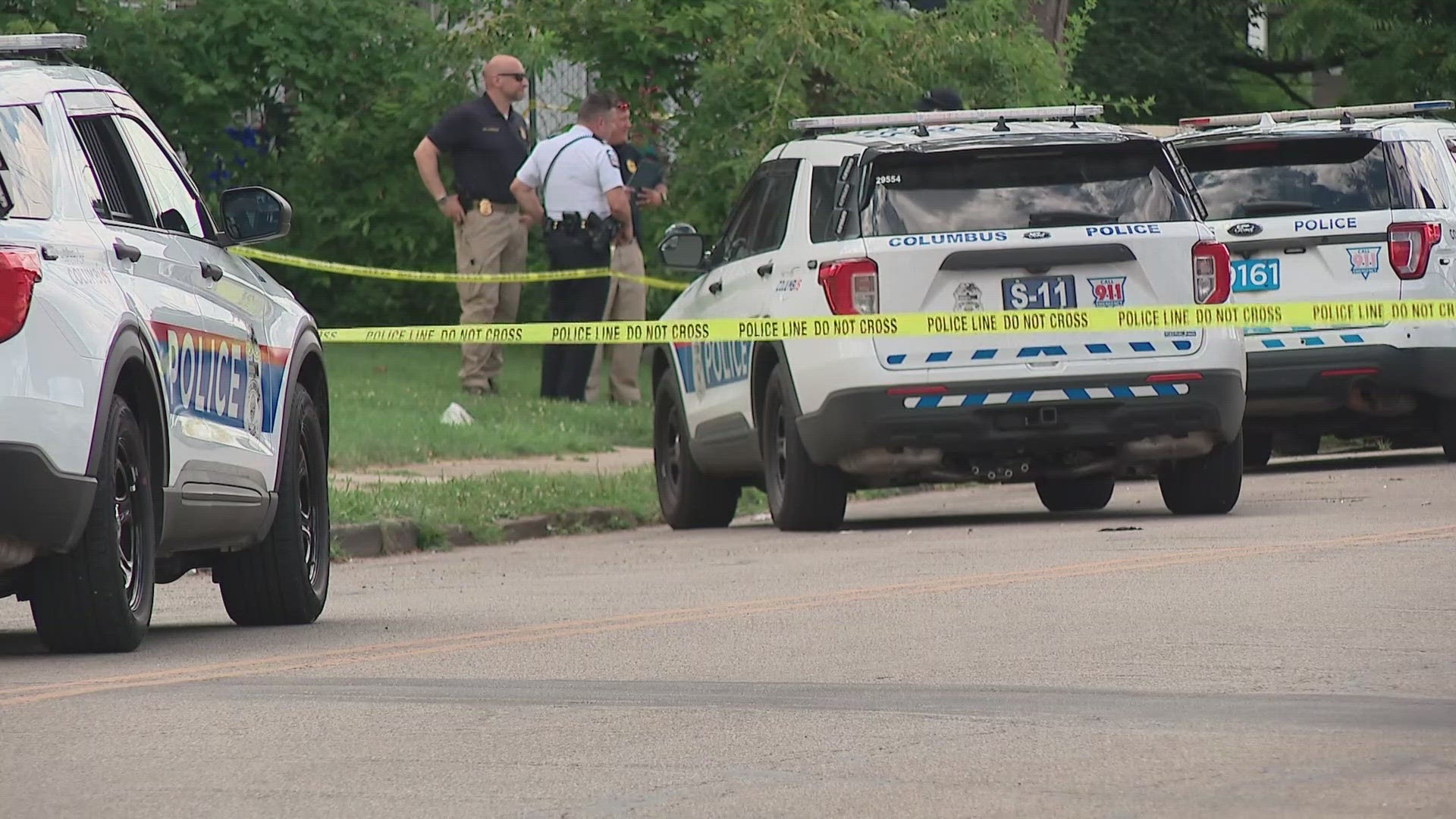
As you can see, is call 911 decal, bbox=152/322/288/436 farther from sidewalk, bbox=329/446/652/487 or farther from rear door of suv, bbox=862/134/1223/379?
sidewalk, bbox=329/446/652/487

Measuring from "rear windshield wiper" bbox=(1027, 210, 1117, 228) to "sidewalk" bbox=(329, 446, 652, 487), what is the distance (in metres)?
4.03

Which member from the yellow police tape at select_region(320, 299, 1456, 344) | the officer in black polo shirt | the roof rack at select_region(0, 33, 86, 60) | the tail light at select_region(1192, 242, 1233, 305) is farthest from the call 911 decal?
the officer in black polo shirt

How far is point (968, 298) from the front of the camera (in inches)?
500

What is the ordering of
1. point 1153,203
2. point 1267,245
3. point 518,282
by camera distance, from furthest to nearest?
1. point 518,282
2. point 1267,245
3. point 1153,203

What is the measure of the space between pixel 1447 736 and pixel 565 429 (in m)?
12.8

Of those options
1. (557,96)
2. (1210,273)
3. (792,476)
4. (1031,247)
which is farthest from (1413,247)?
(557,96)

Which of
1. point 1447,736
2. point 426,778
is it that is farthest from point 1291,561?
point 426,778

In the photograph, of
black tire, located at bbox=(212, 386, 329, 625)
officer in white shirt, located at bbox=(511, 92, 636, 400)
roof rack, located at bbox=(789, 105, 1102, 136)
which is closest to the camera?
black tire, located at bbox=(212, 386, 329, 625)

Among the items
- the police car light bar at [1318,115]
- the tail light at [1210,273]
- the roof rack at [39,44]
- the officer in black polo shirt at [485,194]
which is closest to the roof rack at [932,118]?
the tail light at [1210,273]

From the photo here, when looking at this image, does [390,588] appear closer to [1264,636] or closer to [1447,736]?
[1264,636]

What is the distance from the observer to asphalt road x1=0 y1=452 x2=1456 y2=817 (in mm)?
5867

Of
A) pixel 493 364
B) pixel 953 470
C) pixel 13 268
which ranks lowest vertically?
pixel 493 364

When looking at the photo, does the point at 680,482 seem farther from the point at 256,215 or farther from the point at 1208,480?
the point at 256,215

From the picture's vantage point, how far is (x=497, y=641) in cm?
878
